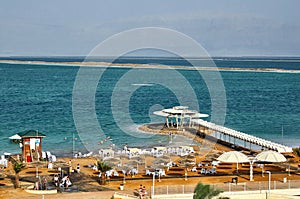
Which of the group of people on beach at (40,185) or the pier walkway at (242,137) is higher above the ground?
the pier walkway at (242,137)

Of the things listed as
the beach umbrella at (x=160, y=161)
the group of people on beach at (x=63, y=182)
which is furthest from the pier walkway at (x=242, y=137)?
the group of people on beach at (x=63, y=182)

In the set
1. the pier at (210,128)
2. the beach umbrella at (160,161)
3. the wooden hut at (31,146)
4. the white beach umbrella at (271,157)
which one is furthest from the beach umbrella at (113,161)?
the pier at (210,128)

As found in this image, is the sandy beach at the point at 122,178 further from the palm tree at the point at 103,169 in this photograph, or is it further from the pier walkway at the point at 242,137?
the pier walkway at the point at 242,137

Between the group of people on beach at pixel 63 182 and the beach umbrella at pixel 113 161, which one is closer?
the group of people on beach at pixel 63 182

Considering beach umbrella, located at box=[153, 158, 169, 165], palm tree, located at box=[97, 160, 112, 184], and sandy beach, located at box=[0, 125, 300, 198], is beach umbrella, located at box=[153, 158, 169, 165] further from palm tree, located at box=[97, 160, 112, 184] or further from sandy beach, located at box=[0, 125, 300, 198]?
palm tree, located at box=[97, 160, 112, 184]

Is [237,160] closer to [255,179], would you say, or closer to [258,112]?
[255,179]

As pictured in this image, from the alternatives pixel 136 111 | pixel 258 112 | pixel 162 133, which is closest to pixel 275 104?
pixel 258 112

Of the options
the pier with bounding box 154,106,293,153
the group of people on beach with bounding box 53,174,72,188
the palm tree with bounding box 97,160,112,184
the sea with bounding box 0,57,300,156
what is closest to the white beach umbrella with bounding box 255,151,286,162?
the palm tree with bounding box 97,160,112,184

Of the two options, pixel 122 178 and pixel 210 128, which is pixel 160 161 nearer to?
pixel 122 178

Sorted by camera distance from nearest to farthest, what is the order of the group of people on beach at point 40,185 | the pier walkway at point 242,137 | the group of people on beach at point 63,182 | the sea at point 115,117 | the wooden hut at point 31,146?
the group of people on beach at point 40,185, the group of people on beach at point 63,182, the wooden hut at point 31,146, the pier walkway at point 242,137, the sea at point 115,117

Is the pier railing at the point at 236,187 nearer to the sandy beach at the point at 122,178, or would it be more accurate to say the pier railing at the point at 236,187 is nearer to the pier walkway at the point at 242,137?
the sandy beach at the point at 122,178

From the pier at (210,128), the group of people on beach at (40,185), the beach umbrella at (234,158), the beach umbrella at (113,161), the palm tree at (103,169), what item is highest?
the pier at (210,128)

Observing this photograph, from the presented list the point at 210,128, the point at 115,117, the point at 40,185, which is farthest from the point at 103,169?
the point at 115,117

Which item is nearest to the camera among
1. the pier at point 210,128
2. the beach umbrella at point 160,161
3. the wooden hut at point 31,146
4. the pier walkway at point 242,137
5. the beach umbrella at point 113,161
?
the beach umbrella at point 160,161
